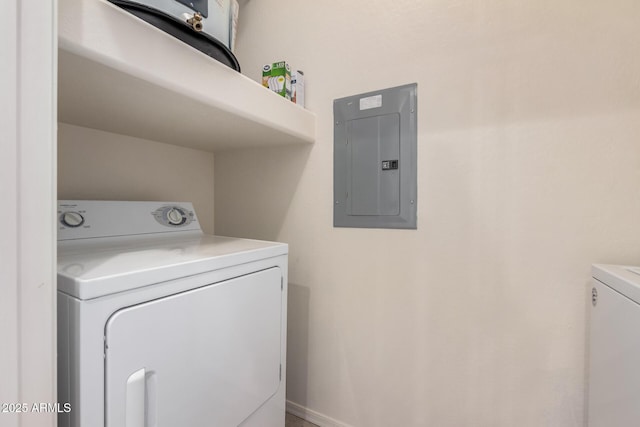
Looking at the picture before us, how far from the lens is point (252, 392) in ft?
3.40

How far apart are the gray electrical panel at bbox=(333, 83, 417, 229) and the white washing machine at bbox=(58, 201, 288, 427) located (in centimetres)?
46

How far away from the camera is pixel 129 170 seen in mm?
1464

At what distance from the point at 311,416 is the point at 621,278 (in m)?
1.49

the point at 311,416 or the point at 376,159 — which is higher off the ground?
the point at 376,159

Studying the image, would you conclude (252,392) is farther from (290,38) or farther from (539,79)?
(290,38)

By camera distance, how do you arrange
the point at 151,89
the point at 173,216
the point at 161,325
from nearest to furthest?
the point at 161,325, the point at 151,89, the point at 173,216

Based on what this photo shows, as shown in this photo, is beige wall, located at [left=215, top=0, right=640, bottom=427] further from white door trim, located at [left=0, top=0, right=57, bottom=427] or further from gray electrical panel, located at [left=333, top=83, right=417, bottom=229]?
white door trim, located at [left=0, top=0, right=57, bottom=427]

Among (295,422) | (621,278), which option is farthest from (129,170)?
(621,278)

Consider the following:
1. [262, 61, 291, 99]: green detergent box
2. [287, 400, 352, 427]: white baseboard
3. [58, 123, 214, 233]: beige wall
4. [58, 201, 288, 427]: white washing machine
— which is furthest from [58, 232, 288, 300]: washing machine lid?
[287, 400, 352, 427]: white baseboard

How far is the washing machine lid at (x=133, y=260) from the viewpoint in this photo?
62 cm

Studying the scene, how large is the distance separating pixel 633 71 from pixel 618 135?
21cm

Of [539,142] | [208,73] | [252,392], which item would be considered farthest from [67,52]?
[539,142]

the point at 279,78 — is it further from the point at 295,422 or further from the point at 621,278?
the point at 295,422

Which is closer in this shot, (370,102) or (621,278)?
(621,278)
